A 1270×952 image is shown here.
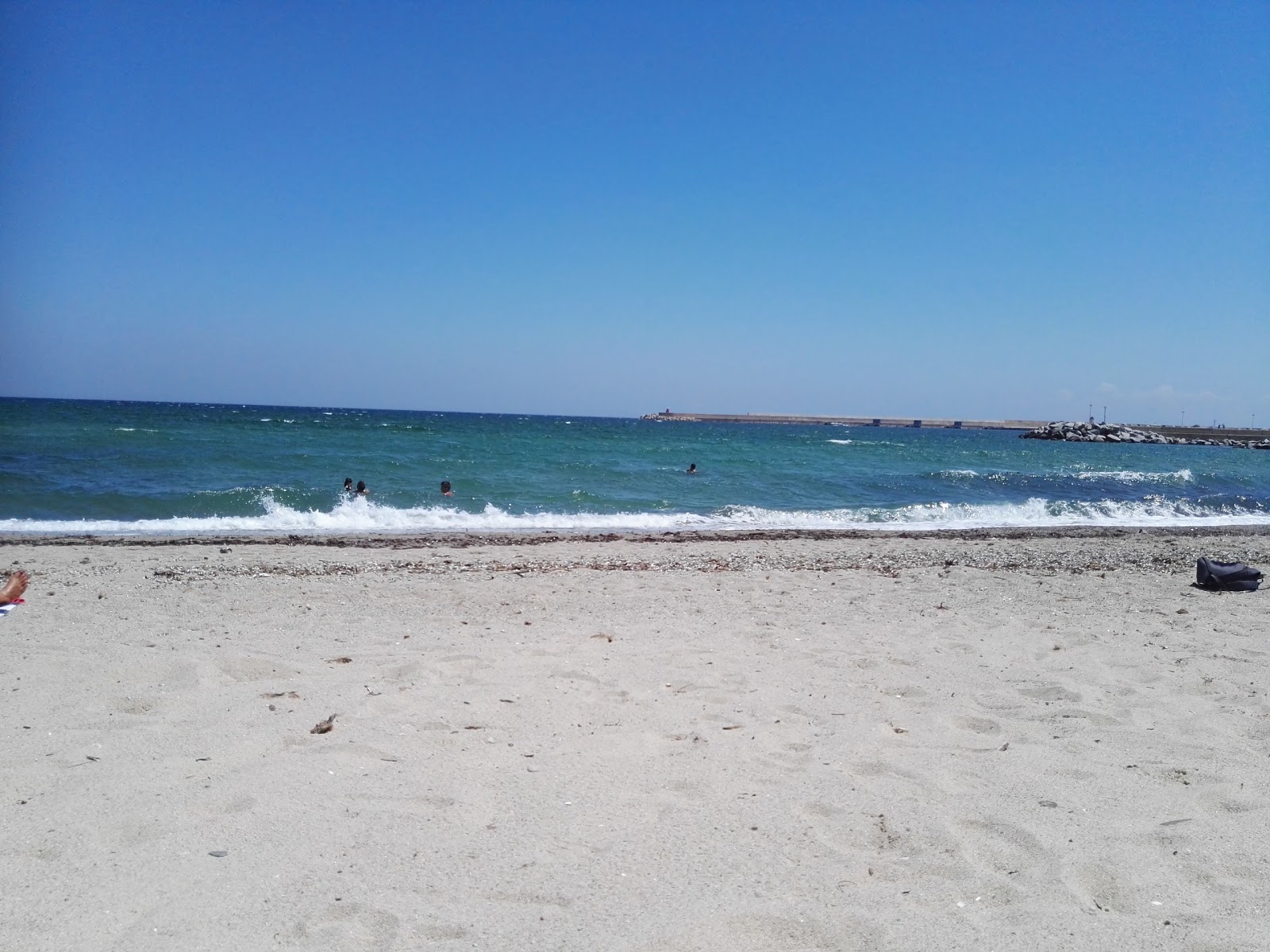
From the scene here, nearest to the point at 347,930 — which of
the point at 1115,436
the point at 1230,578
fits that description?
the point at 1230,578

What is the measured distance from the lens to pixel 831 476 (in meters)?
26.2

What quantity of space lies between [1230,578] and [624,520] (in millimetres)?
9904

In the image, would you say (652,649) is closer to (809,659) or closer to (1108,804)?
(809,659)

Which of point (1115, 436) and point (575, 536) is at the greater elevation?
point (1115, 436)

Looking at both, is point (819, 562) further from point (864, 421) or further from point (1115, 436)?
point (864, 421)

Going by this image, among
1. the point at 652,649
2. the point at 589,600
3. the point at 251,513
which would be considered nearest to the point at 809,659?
the point at 652,649

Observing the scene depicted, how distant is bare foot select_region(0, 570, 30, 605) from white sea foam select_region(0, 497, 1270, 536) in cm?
951

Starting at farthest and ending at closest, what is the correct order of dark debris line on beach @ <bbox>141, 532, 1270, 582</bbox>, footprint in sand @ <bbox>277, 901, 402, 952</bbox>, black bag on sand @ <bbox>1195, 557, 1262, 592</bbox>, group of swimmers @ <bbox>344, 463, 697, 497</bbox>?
group of swimmers @ <bbox>344, 463, 697, 497</bbox> → dark debris line on beach @ <bbox>141, 532, 1270, 582</bbox> → black bag on sand @ <bbox>1195, 557, 1262, 592</bbox> → footprint in sand @ <bbox>277, 901, 402, 952</bbox>

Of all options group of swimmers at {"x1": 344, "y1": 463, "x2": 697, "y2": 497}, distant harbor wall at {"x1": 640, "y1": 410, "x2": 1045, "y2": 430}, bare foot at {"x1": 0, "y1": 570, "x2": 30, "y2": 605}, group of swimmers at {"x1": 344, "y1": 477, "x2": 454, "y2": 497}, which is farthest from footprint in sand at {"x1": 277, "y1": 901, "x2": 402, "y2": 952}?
distant harbor wall at {"x1": 640, "y1": 410, "x2": 1045, "y2": 430}

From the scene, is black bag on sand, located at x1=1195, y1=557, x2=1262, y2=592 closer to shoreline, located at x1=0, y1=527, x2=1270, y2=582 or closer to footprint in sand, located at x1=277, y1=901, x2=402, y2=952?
shoreline, located at x1=0, y1=527, x2=1270, y2=582

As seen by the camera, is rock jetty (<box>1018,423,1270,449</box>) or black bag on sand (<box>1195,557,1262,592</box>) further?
rock jetty (<box>1018,423,1270,449</box>)

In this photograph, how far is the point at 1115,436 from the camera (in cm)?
7162

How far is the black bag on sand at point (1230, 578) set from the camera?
26.1 feet

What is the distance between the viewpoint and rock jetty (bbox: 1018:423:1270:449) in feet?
236
